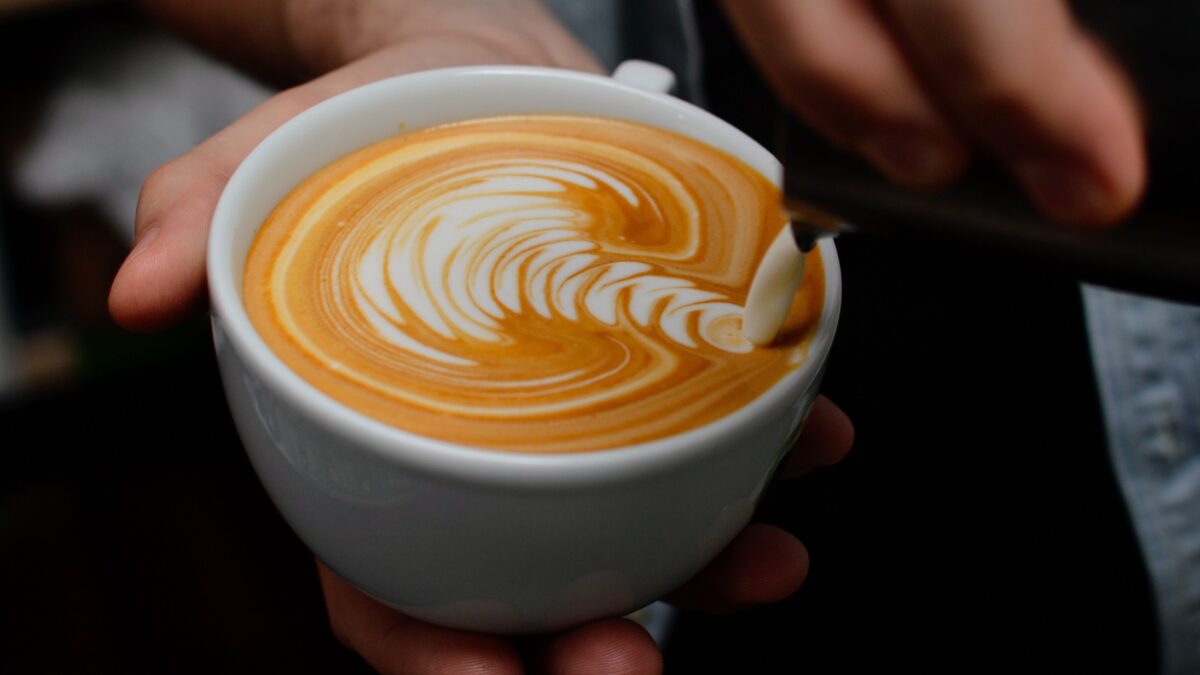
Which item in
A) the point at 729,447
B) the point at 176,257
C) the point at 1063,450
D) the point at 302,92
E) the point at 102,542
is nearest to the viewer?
the point at 729,447

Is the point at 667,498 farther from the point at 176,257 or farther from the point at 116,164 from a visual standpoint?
the point at 116,164

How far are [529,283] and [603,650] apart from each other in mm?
250

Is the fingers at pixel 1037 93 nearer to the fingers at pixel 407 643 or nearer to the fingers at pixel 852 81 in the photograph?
the fingers at pixel 852 81

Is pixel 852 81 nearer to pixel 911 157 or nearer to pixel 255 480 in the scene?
pixel 911 157

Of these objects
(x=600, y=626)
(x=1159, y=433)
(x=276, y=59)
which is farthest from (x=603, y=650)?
(x=276, y=59)

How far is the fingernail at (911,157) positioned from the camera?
0.36m

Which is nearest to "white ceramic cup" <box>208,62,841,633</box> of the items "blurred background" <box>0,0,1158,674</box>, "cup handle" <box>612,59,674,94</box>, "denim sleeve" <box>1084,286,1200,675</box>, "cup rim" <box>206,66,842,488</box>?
"cup rim" <box>206,66,842,488</box>

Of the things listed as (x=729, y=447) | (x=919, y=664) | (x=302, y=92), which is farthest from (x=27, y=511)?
(x=729, y=447)

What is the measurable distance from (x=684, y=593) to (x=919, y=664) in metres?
0.40

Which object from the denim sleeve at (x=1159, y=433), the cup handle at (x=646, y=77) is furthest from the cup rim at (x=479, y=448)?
the denim sleeve at (x=1159, y=433)

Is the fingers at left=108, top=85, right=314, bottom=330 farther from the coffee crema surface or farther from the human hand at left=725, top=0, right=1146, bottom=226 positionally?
the human hand at left=725, top=0, right=1146, bottom=226

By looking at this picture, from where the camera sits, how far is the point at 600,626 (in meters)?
0.66

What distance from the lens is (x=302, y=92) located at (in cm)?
82

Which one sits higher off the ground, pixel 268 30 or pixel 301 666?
pixel 268 30
